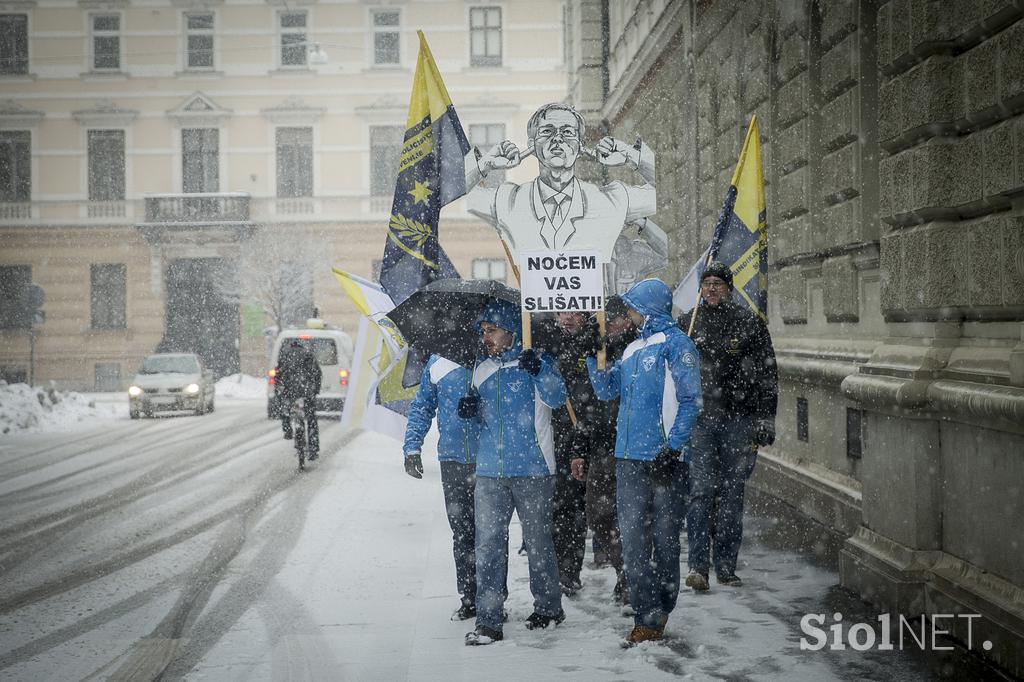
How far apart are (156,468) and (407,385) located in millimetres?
8406

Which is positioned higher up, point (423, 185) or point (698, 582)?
point (423, 185)

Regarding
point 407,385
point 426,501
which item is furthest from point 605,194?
point 426,501

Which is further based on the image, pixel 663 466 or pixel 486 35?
pixel 486 35

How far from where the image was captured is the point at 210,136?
41219 millimetres

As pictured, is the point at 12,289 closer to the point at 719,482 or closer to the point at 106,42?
the point at 106,42

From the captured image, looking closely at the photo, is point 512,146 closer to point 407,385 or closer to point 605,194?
point 605,194

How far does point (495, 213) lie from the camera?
29.7ft

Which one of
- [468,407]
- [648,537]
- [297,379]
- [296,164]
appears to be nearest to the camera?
[648,537]

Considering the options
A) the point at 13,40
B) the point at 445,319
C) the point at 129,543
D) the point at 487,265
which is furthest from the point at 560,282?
the point at 13,40

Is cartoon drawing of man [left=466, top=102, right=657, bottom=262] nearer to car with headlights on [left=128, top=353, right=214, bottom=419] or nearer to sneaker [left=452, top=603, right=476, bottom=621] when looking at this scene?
sneaker [left=452, top=603, right=476, bottom=621]

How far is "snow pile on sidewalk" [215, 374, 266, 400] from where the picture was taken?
36.2 meters

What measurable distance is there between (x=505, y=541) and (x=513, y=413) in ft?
2.33

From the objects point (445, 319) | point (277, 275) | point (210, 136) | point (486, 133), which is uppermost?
point (210, 136)

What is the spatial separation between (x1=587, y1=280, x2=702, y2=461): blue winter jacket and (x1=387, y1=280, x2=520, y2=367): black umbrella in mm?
760
